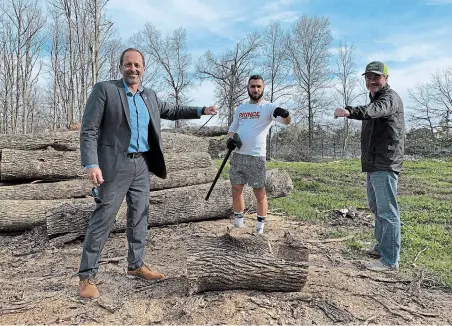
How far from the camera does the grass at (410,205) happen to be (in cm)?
430

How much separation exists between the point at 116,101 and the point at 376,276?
308cm

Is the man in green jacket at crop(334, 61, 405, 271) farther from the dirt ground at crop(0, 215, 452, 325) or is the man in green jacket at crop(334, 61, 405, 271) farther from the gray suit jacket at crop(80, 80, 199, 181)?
the gray suit jacket at crop(80, 80, 199, 181)

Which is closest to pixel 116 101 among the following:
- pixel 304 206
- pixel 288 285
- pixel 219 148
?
pixel 288 285

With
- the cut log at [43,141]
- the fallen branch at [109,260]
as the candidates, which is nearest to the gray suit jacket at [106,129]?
the fallen branch at [109,260]

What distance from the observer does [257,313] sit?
276 cm

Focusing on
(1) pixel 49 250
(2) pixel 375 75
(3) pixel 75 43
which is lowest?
(1) pixel 49 250

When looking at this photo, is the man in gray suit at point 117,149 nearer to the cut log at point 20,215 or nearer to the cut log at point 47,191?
the cut log at point 20,215

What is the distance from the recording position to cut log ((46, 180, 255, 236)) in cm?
519

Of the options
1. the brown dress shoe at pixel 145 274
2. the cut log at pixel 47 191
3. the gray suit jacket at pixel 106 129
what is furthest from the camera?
the cut log at pixel 47 191

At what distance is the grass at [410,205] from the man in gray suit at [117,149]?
9.87 ft

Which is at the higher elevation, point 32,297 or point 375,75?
point 375,75

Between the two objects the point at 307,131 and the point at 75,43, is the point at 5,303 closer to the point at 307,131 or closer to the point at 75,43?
the point at 75,43

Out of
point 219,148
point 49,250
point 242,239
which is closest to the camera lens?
point 242,239

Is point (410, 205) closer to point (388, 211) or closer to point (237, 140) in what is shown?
point (388, 211)
